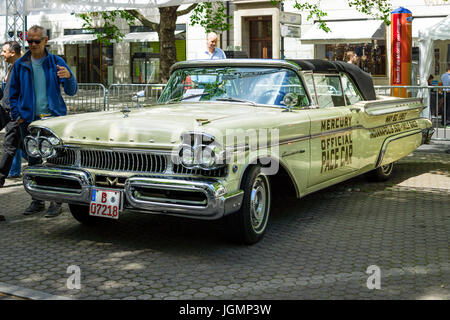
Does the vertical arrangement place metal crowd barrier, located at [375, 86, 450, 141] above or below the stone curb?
above

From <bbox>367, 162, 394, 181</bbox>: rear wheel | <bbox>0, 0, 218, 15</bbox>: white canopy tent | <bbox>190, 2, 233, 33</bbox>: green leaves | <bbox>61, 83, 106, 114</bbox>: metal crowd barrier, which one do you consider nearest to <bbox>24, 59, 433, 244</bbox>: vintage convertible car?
<bbox>367, 162, 394, 181</bbox>: rear wheel

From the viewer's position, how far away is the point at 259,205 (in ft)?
18.1

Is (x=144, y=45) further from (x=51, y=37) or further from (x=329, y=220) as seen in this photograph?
(x=329, y=220)

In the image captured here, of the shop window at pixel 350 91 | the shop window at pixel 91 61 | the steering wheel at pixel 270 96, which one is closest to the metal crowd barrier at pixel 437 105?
the shop window at pixel 350 91

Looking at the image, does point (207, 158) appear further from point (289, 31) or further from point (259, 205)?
point (289, 31)

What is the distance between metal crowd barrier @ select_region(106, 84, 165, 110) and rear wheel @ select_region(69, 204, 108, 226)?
6.52 m

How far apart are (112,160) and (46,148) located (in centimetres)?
71

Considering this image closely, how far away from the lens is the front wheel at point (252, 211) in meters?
5.16

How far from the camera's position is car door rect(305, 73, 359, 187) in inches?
246

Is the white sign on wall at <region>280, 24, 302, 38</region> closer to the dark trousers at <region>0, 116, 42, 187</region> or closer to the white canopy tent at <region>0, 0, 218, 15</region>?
the white canopy tent at <region>0, 0, 218, 15</region>

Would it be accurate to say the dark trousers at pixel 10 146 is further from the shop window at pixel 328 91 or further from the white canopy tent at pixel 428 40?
the white canopy tent at pixel 428 40

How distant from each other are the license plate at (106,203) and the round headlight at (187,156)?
62 centimetres

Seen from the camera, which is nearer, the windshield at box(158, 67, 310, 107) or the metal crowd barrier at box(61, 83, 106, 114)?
the windshield at box(158, 67, 310, 107)

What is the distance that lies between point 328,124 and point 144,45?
28.0 metres
